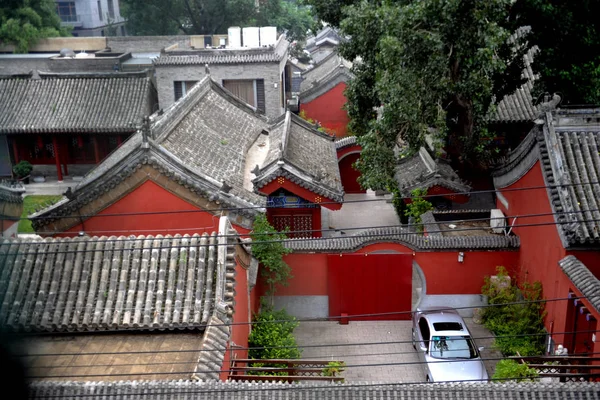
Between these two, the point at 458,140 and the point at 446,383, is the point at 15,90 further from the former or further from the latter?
the point at 446,383

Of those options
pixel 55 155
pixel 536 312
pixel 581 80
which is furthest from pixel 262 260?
pixel 55 155

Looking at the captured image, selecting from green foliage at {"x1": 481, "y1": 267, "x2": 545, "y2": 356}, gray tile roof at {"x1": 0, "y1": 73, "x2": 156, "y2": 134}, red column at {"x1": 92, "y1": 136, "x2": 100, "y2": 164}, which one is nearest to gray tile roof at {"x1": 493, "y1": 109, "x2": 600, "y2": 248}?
green foliage at {"x1": 481, "y1": 267, "x2": 545, "y2": 356}

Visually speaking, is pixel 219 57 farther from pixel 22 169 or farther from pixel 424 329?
pixel 424 329

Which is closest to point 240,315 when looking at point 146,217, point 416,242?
point 146,217

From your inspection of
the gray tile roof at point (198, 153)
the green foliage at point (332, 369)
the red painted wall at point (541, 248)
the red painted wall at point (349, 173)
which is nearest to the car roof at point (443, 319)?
the red painted wall at point (541, 248)

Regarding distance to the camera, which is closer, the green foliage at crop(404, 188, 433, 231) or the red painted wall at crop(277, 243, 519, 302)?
the red painted wall at crop(277, 243, 519, 302)

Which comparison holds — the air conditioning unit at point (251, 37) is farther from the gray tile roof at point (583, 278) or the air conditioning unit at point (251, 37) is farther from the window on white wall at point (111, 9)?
the window on white wall at point (111, 9)

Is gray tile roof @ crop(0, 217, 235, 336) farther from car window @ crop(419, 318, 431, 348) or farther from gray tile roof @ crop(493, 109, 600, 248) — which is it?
gray tile roof @ crop(493, 109, 600, 248)
